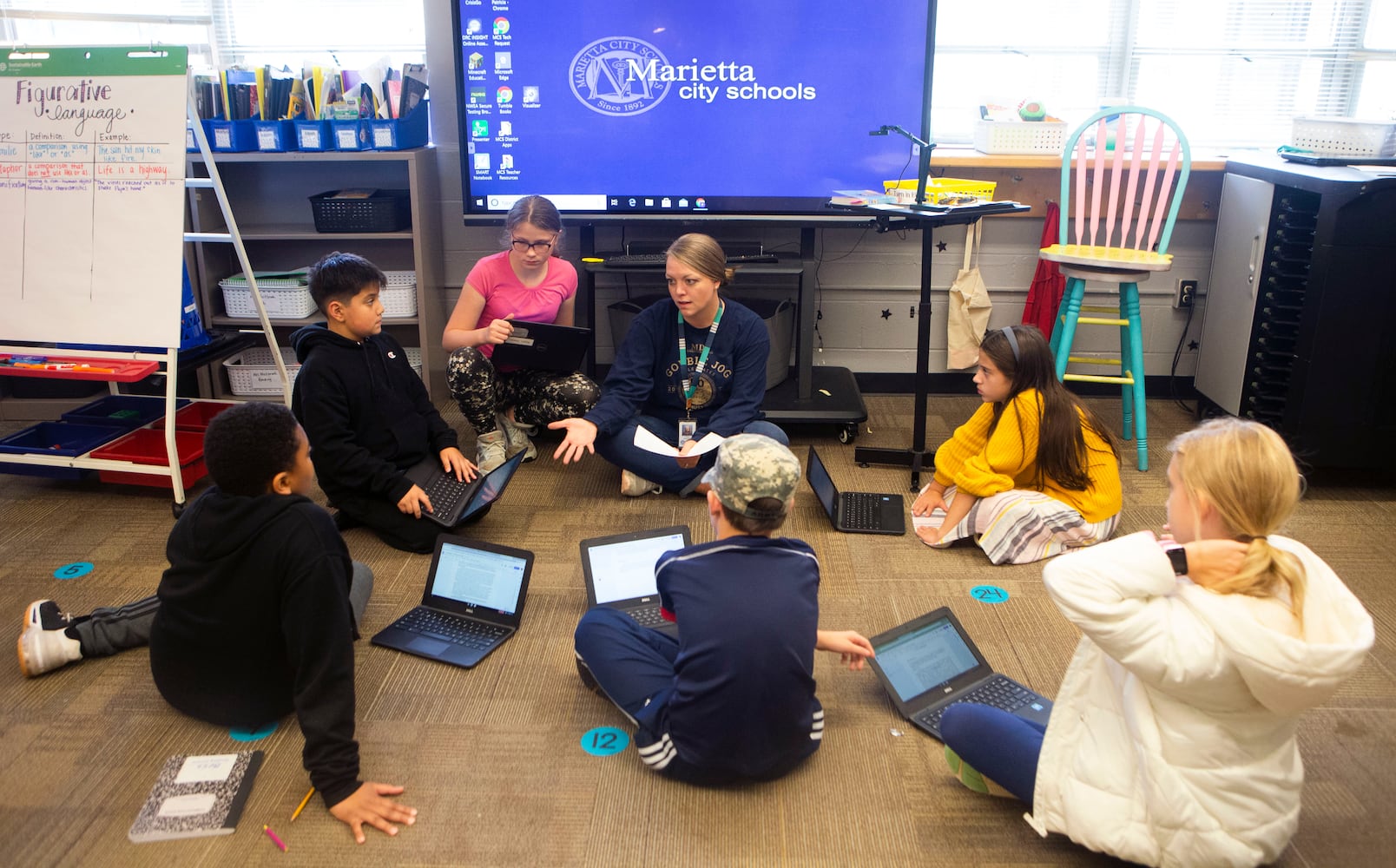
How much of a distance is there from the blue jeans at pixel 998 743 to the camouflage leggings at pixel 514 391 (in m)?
1.84

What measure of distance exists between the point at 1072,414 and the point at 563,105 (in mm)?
1991

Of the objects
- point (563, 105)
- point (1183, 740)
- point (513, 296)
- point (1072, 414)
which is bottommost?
point (1183, 740)

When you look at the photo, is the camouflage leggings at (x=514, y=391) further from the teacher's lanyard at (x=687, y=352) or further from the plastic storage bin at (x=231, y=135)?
the plastic storage bin at (x=231, y=135)

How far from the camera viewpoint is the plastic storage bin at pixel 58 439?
3.05 metres

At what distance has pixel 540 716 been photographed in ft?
6.59

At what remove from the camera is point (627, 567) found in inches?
92.0

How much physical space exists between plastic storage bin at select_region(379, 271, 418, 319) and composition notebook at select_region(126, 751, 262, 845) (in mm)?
2140

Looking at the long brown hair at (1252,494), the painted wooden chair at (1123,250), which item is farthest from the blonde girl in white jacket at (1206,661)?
the painted wooden chair at (1123,250)

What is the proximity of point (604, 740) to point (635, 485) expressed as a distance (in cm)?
119

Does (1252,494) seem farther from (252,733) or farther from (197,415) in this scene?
(197,415)

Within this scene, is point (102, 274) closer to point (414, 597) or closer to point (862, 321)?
point (414, 597)

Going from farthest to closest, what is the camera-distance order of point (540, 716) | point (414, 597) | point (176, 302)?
point (176, 302) < point (414, 597) < point (540, 716)

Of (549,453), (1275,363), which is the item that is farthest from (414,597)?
(1275,363)

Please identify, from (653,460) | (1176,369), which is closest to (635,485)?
(653,460)
